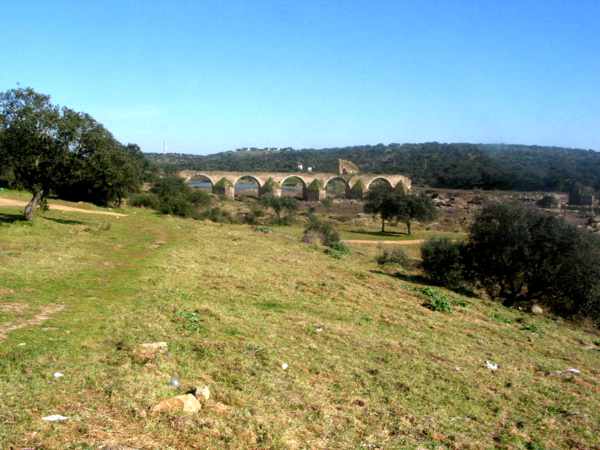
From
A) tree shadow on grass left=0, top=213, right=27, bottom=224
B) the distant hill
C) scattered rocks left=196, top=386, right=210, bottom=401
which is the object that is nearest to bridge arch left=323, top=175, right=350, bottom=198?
the distant hill

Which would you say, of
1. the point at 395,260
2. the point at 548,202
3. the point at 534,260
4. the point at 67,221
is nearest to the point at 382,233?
the point at 395,260

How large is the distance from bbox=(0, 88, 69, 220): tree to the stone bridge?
221 feet

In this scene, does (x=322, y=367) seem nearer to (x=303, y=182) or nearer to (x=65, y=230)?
(x=65, y=230)

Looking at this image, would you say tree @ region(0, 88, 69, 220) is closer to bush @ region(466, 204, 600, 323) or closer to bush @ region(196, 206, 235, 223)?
bush @ region(466, 204, 600, 323)

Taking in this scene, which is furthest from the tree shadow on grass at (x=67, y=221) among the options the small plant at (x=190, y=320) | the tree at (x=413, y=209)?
the tree at (x=413, y=209)

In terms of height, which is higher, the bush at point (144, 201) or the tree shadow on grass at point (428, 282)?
the bush at point (144, 201)

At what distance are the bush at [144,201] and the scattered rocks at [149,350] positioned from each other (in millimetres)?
34036

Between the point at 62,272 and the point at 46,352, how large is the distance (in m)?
5.05

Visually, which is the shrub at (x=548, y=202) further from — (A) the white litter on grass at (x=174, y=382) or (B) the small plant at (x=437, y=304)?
(A) the white litter on grass at (x=174, y=382)

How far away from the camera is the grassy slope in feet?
15.4

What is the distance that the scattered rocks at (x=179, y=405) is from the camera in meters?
4.79

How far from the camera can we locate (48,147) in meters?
17.0

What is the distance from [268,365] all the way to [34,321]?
10.9 ft

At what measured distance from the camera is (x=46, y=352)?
5949mm
